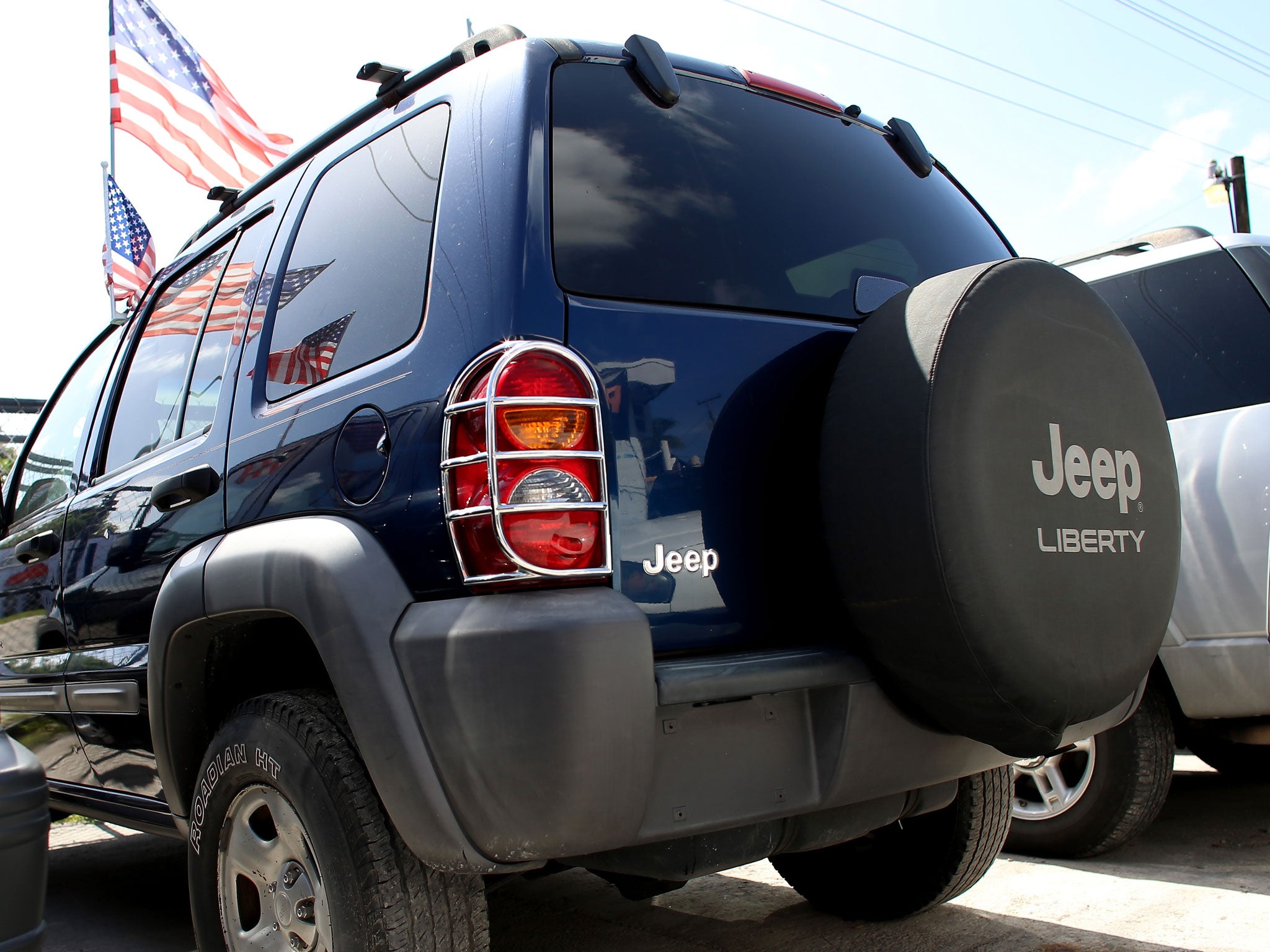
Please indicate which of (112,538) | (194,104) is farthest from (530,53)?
(194,104)

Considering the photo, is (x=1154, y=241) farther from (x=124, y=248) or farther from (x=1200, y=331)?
(x=124, y=248)

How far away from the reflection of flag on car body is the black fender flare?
0.32 m

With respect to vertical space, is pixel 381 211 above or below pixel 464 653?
above

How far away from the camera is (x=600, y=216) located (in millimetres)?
1811

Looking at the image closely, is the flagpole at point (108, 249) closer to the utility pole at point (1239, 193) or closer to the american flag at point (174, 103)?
the american flag at point (174, 103)

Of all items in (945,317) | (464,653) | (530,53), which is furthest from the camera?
(530,53)

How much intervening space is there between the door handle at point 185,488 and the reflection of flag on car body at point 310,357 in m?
0.26

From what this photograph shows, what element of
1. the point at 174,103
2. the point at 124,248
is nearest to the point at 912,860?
the point at 174,103

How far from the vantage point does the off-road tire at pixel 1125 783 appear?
314cm

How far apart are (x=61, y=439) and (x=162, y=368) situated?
973mm

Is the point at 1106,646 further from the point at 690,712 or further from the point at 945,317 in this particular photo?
the point at 690,712

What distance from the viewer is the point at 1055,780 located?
3.31 m

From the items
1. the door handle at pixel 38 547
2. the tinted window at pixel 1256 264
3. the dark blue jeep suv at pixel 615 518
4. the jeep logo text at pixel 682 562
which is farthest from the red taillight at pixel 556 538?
the tinted window at pixel 1256 264

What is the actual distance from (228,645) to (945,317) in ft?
5.41
